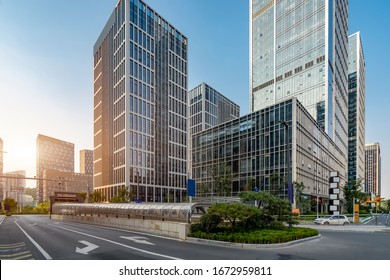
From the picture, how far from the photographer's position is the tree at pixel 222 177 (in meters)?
65.8

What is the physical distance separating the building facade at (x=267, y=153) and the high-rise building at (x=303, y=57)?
15.4m

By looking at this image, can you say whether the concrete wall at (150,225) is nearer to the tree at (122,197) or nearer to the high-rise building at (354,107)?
the tree at (122,197)

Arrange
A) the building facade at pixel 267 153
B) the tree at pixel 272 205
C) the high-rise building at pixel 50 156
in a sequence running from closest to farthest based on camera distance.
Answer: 1. the tree at pixel 272 205
2. the building facade at pixel 267 153
3. the high-rise building at pixel 50 156

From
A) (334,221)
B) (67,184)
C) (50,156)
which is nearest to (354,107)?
(334,221)

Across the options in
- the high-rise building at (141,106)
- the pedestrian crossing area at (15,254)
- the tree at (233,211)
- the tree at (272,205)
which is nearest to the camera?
the pedestrian crossing area at (15,254)

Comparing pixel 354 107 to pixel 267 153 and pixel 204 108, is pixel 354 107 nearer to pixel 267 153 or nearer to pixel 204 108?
pixel 204 108

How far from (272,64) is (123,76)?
2079 inches

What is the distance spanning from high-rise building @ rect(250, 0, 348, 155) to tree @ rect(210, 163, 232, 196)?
34.2 metres

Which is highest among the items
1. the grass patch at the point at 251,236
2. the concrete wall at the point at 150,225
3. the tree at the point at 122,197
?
the grass patch at the point at 251,236

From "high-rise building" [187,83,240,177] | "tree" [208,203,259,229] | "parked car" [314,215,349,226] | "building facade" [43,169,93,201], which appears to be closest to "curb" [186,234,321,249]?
"tree" [208,203,259,229]

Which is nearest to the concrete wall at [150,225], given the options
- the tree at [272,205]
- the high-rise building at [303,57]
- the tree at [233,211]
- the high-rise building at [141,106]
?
the tree at [233,211]

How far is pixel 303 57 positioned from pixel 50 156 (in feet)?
517

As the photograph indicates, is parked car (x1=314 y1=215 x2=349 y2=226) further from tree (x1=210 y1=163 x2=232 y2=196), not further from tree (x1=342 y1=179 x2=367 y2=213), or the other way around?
tree (x1=342 y1=179 x2=367 y2=213)

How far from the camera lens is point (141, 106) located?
282 feet
